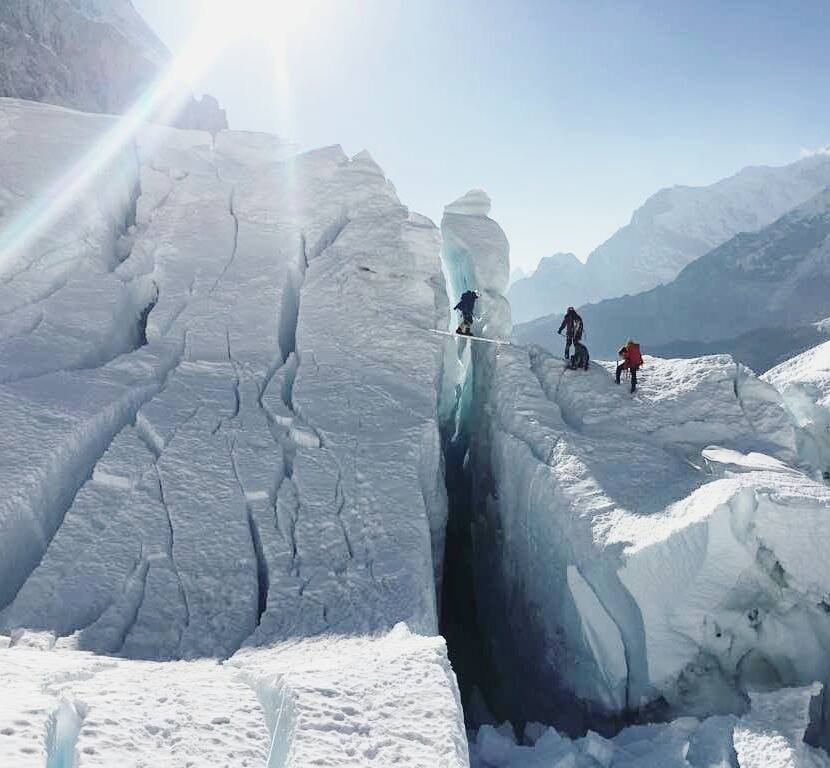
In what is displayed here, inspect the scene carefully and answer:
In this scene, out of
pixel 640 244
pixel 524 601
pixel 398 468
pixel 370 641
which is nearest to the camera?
pixel 370 641

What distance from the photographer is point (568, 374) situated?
35.9 ft

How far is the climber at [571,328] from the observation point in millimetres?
11680

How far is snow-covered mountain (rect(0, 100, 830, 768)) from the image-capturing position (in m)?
4.47

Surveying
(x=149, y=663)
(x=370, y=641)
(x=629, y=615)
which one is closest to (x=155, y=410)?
(x=149, y=663)

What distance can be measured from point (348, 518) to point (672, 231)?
171460 mm

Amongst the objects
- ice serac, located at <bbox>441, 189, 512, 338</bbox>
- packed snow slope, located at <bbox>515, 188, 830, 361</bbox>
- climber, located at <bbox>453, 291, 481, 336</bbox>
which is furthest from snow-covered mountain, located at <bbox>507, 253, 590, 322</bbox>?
climber, located at <bbox>453, 291, 481, 336</bbox>

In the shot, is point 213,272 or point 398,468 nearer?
point 398,468

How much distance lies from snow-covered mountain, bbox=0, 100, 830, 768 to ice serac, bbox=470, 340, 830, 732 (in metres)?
0.04

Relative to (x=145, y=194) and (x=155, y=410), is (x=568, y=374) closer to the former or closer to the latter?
(x=155, y=410)

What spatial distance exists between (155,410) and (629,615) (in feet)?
22.2

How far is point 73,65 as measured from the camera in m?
38.7

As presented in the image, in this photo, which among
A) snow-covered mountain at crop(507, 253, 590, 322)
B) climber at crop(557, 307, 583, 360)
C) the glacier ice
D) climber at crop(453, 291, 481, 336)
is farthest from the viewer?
snow-covered mountain at crop(507, 253, 590, 322)

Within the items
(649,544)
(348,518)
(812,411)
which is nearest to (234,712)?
(348,518)

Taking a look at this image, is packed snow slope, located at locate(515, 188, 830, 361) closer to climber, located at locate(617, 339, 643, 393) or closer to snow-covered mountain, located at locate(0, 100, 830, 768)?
snow-covered mountain, located at locate(0, 100, 830, 768)
